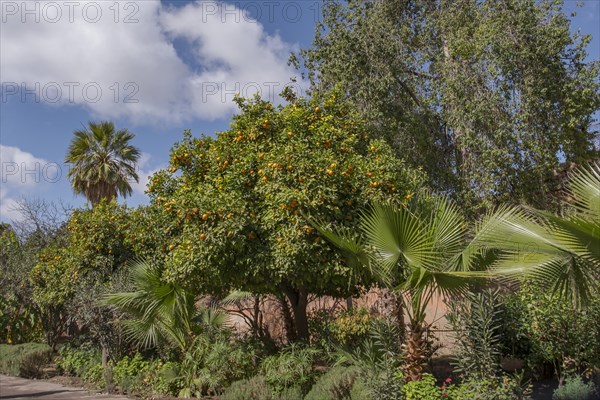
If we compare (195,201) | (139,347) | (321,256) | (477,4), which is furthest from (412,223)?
(477,4)

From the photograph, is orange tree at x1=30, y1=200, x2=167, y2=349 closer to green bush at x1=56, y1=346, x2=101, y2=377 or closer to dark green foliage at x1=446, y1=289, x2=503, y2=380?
green bush at x1=56, y1=346, x2=101, y2=377

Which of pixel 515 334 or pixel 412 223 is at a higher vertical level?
pixel 412 223

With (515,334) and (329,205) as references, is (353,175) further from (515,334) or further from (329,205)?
(515,334)

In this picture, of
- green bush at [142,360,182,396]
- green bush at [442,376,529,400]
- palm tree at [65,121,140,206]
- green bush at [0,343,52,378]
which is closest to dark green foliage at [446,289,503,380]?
green bush at [442,376,529,400]

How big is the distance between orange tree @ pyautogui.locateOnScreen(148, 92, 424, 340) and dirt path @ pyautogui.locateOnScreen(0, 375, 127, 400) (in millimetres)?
3526

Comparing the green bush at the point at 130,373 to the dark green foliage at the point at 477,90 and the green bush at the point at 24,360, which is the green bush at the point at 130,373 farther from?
the dark green foliage at the point at 477,90

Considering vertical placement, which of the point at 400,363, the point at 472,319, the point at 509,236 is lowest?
the point at 400,363

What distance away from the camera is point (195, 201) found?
8.66m

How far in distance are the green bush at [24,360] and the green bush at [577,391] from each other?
39.9 ft

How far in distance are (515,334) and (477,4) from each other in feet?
33.7

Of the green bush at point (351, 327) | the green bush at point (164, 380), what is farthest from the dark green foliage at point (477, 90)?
the green bush at point (164, 380)

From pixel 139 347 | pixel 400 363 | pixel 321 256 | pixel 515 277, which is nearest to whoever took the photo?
pixel 515 277

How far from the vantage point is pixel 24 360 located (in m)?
13.9

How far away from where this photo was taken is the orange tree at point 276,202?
8195mm
